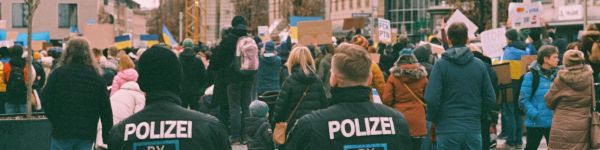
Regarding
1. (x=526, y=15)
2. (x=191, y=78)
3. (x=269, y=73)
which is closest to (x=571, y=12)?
(x=526, y=15)

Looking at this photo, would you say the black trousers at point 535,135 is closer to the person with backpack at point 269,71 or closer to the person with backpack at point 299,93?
the person with backpack at point 299,93

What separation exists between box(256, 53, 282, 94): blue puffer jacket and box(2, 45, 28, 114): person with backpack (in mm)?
3616

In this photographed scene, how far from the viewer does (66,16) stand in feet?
280

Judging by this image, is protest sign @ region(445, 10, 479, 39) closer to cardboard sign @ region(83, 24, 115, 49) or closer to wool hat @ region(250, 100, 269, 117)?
cardboard sign @ region(83, 24, 115, 49)

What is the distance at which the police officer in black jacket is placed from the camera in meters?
5.84

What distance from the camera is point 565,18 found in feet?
171

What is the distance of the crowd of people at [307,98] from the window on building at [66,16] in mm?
66562

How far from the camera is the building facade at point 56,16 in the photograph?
81438mm

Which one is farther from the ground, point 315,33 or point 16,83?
point 315,33

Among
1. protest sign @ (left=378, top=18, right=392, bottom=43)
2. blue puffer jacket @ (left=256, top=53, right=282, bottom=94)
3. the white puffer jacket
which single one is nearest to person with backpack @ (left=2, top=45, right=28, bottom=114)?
blue puffer jacket @ (left=256, top=53, right=282, bottom=94)

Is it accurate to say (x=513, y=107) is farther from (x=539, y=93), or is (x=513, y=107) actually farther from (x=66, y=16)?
(x=66, y=16)

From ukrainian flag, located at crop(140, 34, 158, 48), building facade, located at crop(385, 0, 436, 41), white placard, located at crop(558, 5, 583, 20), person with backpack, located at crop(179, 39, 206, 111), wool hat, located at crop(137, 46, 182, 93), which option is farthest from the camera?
building facade, located at crop(385, 0, 436, 41)

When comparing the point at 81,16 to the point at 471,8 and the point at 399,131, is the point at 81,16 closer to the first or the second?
the point at 471,8

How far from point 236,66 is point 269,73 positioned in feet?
4.33
